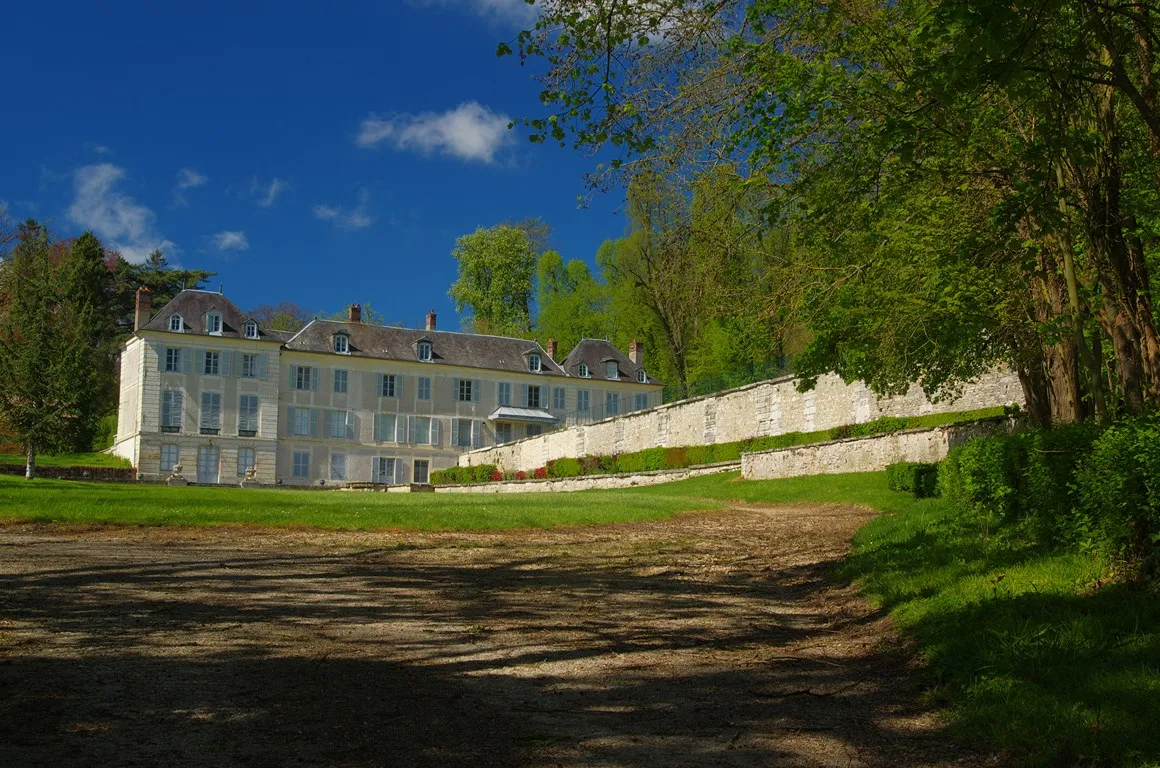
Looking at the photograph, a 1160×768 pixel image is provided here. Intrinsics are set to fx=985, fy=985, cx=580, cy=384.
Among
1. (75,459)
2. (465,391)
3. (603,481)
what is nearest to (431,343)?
(465,391)

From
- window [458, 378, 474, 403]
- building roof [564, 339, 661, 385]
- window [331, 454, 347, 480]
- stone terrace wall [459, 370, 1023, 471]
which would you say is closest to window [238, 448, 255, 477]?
window [331, 454, 347, 480]

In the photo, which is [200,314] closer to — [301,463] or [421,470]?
[301,463]

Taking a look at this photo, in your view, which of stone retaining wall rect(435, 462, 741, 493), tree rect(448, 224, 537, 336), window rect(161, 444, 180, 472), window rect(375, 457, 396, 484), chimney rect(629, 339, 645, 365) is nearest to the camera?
stone retaining wall rect(435, 462, 741, 493)

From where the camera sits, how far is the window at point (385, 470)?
51344 mm

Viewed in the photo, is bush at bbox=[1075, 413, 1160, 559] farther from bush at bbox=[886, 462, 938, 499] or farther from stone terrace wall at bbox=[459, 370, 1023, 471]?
stone terrace wall at bbox=[459, 370, 1023, 471]

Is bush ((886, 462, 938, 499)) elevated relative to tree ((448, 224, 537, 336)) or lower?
lower

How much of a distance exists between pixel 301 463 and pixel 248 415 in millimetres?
3586

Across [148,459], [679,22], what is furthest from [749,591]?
[148,459]

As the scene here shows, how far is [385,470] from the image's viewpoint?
51.7 metres

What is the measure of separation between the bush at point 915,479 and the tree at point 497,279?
46.7 meters

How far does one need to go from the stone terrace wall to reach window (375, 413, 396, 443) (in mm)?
8889

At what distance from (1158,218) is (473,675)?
854cm

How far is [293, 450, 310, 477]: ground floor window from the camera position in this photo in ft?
165

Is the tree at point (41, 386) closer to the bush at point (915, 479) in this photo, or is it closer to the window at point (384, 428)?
the window at point (384, 428)
